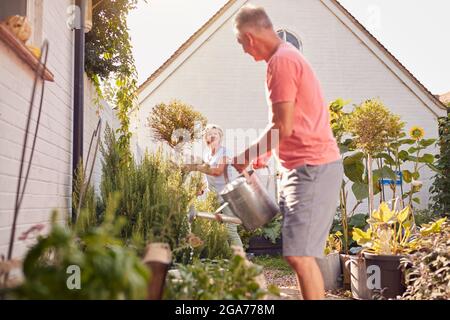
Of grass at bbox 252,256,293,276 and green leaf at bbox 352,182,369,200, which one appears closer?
green leaf at bbox 352,182,369,200

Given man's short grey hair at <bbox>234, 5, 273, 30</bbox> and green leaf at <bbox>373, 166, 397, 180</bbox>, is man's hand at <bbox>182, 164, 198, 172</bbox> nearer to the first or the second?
man's short grey hair at <bbox>234, 5, 273, 30</bbox>

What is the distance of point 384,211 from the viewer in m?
3.36

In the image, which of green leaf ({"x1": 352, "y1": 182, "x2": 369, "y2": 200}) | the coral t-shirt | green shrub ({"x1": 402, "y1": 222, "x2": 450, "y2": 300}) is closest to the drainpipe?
the coral t-shirt

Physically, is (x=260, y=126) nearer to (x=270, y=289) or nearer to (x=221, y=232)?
(x=221, y=232)

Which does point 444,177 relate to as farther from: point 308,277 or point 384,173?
point 308,277

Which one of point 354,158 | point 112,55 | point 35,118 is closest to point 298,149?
point 35,118

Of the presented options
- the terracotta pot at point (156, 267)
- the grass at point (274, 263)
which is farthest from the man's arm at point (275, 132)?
the grass at point (274, 263)

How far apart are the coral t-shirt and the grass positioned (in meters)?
2.87

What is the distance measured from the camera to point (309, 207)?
76.3 inches

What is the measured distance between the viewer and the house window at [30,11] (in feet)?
8.47

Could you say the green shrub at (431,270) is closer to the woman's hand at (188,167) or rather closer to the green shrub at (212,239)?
the green shrub at (212,239)

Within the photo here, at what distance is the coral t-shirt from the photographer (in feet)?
6.40

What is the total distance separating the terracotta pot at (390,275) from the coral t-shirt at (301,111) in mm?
1345

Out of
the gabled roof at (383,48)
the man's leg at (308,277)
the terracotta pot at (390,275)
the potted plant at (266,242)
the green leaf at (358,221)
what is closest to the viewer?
the man's leg at (308,277)
